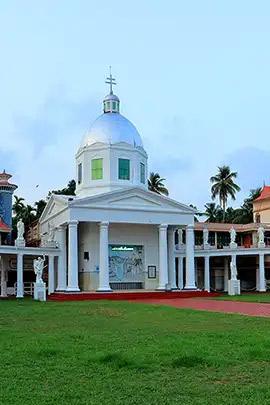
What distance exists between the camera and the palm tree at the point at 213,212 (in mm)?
77625

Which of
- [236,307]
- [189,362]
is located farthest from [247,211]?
[189,362]

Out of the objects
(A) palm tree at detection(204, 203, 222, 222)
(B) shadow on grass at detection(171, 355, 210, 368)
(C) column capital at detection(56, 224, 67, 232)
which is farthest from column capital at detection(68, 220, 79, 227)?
(A) palm tree at detection(204, 203, 222, 222)

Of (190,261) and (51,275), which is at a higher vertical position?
(190,261)

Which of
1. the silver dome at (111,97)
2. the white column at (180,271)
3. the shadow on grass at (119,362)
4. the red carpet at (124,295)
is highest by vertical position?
the silver dome at (111,97)

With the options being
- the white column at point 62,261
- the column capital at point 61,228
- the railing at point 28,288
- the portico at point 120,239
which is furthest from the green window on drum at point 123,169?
the railing at point 28,288

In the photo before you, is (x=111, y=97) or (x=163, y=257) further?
(x=111, y=97)

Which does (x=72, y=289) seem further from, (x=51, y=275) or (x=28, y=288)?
(x=28, y=288)

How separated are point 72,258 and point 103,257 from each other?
2.18m

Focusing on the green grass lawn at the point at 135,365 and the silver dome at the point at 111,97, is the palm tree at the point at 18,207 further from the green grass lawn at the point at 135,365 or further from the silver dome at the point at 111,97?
the green grass lawn at the point at 135,365

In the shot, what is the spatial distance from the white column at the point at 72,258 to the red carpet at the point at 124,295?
0.99m

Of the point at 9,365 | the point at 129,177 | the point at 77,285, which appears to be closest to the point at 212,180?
the point at 129,177

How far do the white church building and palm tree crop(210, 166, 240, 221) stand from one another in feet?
90.4

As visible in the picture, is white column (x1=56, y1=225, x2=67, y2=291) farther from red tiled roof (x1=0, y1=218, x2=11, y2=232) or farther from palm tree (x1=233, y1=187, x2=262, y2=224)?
palm tree (x1=233, y1=187, x2=262, y2=224)

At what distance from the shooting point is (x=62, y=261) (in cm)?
4172
